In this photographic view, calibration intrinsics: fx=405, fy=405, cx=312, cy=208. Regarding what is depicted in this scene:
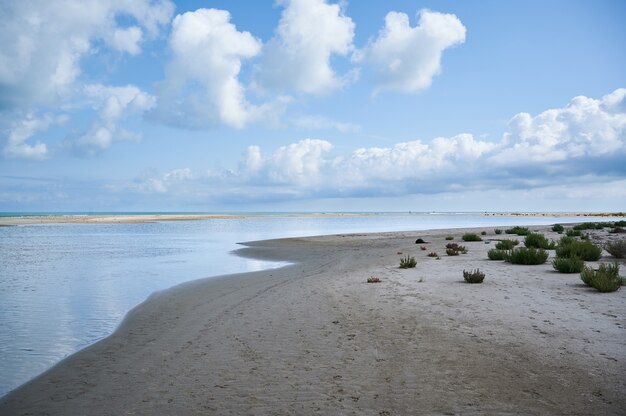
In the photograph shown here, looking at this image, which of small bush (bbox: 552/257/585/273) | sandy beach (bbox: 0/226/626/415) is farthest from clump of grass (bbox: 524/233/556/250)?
sandy beach (bbox: 0/226/626/415)

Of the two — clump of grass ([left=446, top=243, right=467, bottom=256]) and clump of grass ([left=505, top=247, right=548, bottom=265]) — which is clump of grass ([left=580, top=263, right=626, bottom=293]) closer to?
clump of grass ([left=505, top=247, right=548, bottom=265])

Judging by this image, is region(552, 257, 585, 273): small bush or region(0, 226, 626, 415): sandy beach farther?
region(552, 257, 585, 273): small bush

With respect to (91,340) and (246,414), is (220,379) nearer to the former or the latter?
(246,414)

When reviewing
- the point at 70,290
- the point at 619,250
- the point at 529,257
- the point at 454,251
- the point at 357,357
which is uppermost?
the point at 619,250

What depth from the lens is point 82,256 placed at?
2505cm

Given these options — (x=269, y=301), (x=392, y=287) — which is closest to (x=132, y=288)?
(x=269, y=301)

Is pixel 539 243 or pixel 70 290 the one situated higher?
pixel 539 243

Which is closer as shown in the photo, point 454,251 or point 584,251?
point 584,251

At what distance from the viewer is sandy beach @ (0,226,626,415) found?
5.39 m

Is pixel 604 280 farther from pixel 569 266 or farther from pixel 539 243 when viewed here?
pixel 539 243

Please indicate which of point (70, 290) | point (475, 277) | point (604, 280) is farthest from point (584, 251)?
point (70, 290)

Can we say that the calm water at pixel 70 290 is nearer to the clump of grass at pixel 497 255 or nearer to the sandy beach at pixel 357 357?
the sandy beach at pixel 357 357

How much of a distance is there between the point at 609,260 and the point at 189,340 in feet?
64.1

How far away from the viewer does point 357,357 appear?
23.2 ft
